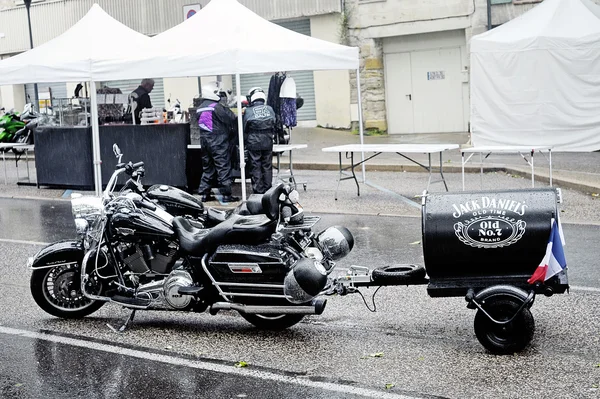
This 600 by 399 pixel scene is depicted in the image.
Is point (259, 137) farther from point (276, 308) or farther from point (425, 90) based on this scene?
point (425, 90)

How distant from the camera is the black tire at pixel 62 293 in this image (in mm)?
7617

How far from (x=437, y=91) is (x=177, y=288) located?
17.8m

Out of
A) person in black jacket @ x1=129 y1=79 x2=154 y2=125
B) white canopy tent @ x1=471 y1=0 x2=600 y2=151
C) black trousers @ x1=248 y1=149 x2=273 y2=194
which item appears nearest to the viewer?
black trousers @ x1=248 y1=149 x2=273 y2=194

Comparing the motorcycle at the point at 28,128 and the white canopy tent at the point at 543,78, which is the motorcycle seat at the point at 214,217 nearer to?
the motorcycle at the point at 28,128

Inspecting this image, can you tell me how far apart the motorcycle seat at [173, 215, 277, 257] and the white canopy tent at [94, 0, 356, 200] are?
19.8ft

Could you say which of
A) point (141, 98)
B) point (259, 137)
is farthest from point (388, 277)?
point (141, 98)

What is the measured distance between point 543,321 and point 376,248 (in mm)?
3459

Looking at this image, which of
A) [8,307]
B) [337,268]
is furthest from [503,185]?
[8,307]

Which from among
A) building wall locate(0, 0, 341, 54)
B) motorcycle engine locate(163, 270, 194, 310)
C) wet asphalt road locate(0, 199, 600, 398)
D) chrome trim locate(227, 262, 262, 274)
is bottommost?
wet asphalt road locate(0, 199, 600, 398)

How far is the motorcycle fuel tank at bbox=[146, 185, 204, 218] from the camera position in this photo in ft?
25.0

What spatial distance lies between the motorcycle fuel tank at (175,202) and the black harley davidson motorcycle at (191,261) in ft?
0.26

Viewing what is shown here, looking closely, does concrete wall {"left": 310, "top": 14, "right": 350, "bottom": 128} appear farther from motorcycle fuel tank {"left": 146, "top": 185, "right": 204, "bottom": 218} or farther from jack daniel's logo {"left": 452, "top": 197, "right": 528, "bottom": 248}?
jack daniel's logo {"left": 452, "top": 197, "right": 528, "bottom": 248}

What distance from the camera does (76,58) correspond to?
14203 mm

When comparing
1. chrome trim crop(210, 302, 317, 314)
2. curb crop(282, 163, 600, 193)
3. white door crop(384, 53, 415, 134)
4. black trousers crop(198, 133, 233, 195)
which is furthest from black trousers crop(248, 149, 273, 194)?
white door crop(384, 53, 415, 134)
